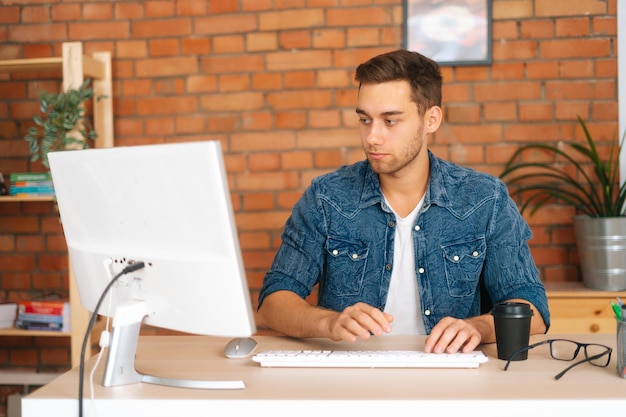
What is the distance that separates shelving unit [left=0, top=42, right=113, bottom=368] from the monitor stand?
173 cm

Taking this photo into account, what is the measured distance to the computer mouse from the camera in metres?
1.53

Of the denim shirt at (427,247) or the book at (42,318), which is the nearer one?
the denim shirt at (427,247)

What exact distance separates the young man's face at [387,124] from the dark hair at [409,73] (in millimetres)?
19

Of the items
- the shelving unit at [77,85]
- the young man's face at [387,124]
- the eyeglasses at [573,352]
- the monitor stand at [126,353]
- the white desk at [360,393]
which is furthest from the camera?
the shelving unit at [77,85]

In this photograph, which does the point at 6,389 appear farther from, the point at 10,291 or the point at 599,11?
the point at 599,11

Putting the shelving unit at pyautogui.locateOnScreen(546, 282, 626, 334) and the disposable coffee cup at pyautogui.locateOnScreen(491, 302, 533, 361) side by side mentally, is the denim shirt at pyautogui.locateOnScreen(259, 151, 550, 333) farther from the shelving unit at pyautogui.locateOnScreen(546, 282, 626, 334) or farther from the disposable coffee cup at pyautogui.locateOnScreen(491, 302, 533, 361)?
the shelving unit at pyautogui.locateOnScreen(546, 282, 626, 334)

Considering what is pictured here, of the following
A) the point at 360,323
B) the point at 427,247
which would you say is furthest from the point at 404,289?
the point at 360,323

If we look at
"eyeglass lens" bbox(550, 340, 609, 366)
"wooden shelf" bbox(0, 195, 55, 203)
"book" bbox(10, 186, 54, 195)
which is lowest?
"eyeglass lens" bbox(550, 340, 609, 366)

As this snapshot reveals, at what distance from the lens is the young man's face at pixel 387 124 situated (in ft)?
6.40

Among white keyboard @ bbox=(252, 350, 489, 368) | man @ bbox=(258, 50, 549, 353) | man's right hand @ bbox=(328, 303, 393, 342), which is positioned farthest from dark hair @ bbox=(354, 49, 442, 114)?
white keyboard @ bbox=(252, 350, 489, 368)

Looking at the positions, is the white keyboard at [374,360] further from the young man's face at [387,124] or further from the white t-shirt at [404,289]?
the young man's face at [387,124]

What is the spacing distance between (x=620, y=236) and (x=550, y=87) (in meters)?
0.72

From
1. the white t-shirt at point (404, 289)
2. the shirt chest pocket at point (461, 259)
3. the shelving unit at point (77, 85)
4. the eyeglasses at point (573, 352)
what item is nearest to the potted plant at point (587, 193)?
the shirt chest pocket at point (461, 259)
